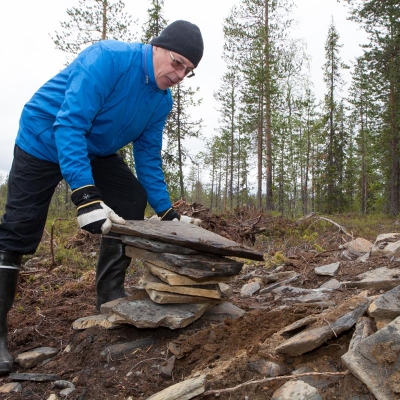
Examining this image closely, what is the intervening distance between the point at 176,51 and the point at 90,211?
4.25 ft

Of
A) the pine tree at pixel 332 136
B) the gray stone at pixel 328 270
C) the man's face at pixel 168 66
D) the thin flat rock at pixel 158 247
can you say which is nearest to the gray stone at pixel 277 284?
the gray stone at pixel 328 270

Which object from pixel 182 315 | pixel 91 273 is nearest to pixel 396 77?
pixel 91 273

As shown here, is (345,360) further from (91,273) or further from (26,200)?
(91,273)

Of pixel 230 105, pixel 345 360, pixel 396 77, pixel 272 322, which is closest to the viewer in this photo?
pixel 345 360

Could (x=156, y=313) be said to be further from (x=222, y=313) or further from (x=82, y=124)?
(x=82, y=124)

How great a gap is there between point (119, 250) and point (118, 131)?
1075 millimetres

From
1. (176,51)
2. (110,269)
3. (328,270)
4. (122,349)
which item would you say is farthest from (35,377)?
(328,270)

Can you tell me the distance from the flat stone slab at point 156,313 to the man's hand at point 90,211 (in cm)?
63

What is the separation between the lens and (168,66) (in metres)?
2.91

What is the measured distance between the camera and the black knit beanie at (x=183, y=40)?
2.81m

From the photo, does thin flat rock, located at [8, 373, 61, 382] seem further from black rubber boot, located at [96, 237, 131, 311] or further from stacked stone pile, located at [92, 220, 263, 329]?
black rubber boot, located at [96, 237, 131, 311]

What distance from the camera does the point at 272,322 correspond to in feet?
8.82

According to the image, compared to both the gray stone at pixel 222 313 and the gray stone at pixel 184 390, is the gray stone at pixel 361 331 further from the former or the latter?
the gray stone at pixel 222 313

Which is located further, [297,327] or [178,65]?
Answer: [178,65]
